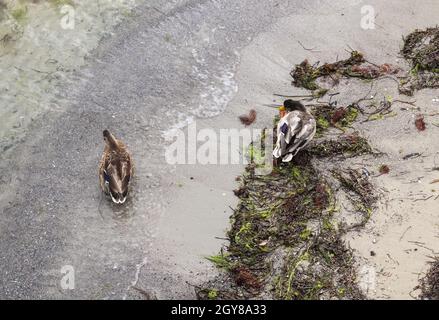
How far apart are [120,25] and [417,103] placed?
18.5 feet

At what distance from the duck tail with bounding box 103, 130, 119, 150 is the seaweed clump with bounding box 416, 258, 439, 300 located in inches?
185

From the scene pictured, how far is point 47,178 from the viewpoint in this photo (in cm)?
787

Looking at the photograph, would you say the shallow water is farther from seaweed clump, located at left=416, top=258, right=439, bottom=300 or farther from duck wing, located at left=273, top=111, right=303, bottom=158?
seaweed clump, located at left=416, top=258, right=439, bottom=300

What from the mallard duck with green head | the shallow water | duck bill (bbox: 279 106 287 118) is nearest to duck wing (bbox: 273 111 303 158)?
the mallard duck with green head

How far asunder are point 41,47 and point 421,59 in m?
6.95

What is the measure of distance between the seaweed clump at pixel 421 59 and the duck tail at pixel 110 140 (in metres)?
4.86

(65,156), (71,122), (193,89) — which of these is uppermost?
(193,89)

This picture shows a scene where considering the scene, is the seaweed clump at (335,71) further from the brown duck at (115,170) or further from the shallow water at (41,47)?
the shallow water at (41,47)

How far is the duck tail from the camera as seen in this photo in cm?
780

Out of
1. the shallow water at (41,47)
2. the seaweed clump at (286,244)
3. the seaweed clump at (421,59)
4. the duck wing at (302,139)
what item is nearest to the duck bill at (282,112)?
the duck wing at (302,139)

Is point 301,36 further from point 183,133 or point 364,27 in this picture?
point 183,133

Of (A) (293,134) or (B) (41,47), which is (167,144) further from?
(B) (41,47)

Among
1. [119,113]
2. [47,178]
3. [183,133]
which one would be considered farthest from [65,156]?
[183,133]

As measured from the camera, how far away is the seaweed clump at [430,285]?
256 inches
